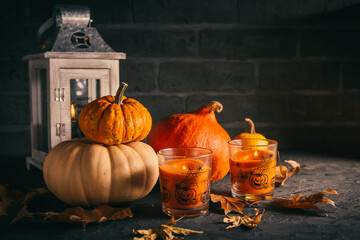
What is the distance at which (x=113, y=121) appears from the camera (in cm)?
97

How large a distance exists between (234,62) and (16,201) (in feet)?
3.38

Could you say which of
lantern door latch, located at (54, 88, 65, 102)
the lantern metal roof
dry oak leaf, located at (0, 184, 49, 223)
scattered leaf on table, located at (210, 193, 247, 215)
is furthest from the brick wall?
scattered leaf on table, located at (210, 193, 247, 215)

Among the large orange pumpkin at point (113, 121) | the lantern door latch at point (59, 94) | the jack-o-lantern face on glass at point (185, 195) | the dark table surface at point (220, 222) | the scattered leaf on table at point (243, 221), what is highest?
the lantern door latch at point (59, 94)

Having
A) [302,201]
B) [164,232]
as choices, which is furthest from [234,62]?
[164,232]

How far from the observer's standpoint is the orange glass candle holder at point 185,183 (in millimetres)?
897

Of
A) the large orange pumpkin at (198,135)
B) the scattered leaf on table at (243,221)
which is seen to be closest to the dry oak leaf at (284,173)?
the large orange pumpkin at (198,135)

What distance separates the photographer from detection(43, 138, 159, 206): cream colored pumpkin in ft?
3.06

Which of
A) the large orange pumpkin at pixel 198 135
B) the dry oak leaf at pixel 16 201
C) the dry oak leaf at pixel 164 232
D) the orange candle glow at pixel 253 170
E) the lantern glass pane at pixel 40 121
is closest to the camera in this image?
the dry oak leaf at pixel 164 232

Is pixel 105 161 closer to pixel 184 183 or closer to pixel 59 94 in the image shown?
pixel 184 183

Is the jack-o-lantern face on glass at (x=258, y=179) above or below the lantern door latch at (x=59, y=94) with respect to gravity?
below

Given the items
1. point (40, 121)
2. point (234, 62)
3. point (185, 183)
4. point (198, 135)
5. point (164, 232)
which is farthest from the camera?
point (234, 62)

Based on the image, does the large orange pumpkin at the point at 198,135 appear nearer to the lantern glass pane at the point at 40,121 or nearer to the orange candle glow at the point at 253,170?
the orange candle glow at the point at 253,170

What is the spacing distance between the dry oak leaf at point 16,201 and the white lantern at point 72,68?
194 millimetres

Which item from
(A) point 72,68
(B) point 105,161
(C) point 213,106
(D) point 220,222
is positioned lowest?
(D) point 220,222
